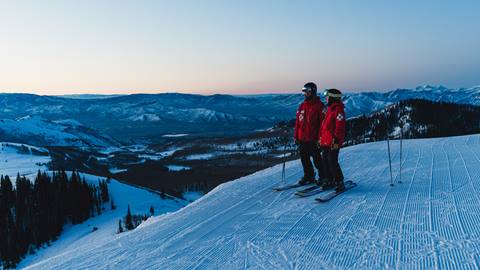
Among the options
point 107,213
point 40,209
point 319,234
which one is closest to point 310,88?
point 319,234

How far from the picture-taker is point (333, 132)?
1095cm

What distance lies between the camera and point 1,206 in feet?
269

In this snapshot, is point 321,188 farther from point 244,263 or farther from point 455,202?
point 244,263

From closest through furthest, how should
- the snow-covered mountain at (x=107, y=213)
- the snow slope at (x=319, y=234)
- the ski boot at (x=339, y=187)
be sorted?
the snow slope at (x=319, y=234)
the ski boot at (x=339, y=187)
the snow-covered mountain at (x=107, y=213)

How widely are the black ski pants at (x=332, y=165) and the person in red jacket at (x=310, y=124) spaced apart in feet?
1.25

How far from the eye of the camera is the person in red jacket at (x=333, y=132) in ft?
35.3

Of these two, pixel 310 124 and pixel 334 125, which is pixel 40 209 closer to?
pixel 310 124

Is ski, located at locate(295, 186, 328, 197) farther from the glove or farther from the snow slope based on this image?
the glove

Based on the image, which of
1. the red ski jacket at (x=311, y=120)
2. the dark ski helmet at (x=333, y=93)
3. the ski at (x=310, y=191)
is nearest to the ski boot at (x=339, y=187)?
the ski at (x=310, y=191)

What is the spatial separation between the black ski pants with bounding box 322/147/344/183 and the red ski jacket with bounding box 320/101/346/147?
0.24 meters

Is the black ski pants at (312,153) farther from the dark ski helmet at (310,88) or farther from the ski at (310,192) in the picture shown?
the dark ski helmet at (310,88)

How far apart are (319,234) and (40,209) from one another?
8632cm

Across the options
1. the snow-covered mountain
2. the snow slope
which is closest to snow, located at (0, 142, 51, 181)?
the snow-covered mountain

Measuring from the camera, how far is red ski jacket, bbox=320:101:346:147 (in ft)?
35.3
